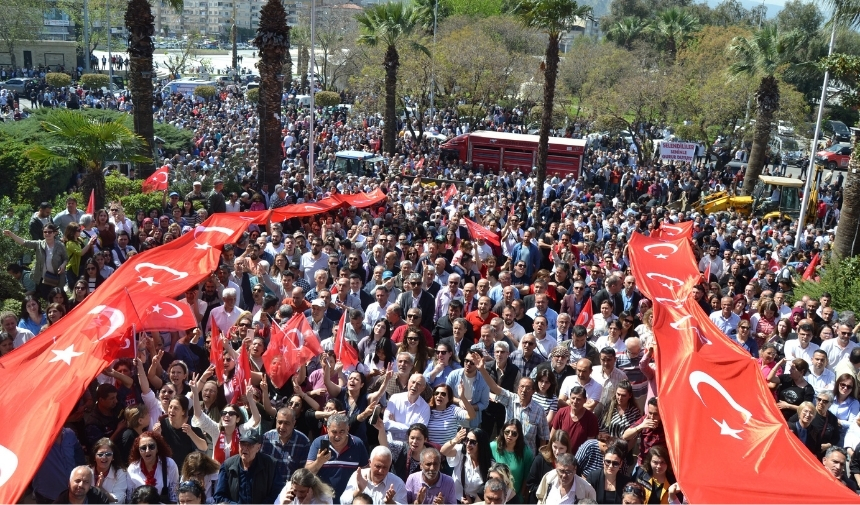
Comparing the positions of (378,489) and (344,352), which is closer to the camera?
(378,489)

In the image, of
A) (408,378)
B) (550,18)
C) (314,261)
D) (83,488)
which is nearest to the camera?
(83,488)

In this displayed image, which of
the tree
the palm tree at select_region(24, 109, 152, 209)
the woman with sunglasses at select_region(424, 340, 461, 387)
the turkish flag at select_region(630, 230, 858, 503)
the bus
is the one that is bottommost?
the bus

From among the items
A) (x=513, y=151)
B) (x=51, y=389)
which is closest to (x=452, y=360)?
(x=51, y=389)

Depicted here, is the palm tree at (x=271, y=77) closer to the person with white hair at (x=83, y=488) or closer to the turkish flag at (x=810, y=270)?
the turkish flag at (x=810, y=270)

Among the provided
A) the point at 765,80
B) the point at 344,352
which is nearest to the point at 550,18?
the point at 765,80

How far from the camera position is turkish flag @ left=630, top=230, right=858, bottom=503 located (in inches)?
230

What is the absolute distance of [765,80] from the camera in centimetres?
3133

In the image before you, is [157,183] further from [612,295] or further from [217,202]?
[612,295]

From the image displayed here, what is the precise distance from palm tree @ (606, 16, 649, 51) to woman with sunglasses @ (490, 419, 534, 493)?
60.6m

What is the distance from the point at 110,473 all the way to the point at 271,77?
1723 centimetres

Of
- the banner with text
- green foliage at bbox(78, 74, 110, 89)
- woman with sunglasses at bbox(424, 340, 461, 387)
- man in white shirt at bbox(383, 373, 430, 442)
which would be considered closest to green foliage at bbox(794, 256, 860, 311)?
woman with sunglasses at bbox(424, 340, 461, 387)

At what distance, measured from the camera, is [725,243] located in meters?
18.8

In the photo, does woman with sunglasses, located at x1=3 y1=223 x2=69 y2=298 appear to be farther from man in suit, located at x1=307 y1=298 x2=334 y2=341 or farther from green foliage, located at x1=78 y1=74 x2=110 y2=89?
green foliage, located at x1=78 y1=74 x2=110 y2=89

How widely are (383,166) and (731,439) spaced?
22730 millimetres
